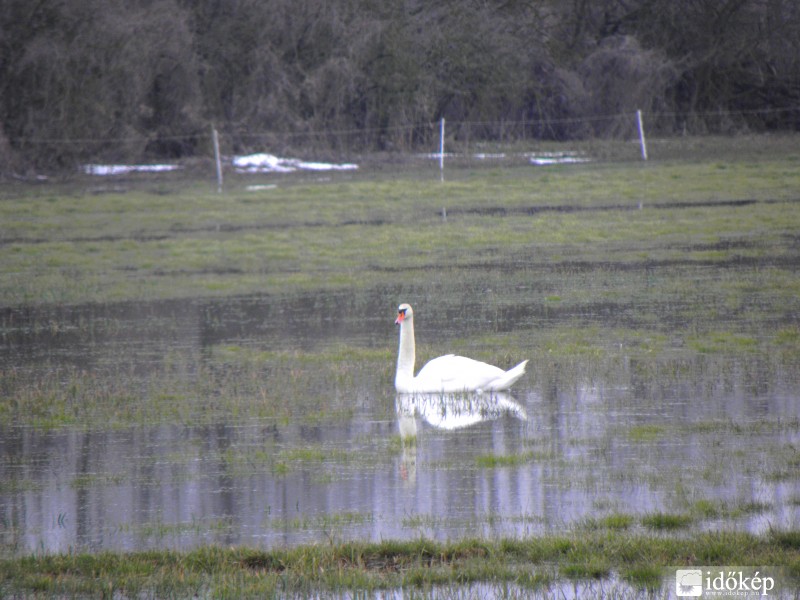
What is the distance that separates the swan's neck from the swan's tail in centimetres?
75

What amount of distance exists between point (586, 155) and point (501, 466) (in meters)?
24.1

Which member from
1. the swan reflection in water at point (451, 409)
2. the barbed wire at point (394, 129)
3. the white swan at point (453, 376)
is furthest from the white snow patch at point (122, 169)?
the swan reflection in water at point (451, 409)

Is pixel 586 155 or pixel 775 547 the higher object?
pixel 586 155

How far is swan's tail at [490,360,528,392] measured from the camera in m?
9.93

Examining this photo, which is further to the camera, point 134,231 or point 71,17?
point 71,17

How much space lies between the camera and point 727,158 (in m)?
29.3

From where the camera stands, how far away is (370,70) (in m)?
35.2

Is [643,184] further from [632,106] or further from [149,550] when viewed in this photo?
[149,550]

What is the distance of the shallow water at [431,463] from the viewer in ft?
22.5

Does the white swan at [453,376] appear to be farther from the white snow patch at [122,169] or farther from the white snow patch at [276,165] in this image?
the white snow patch at [122,169]

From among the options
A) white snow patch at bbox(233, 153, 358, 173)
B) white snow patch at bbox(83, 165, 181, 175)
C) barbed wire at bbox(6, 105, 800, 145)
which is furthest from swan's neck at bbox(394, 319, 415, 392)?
barbed wire at bbox(6, 105, 800, 145)

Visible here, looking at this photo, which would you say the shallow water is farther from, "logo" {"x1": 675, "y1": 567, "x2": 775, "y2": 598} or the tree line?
the tree line

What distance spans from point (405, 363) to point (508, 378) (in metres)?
0.98

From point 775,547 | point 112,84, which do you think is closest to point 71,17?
point 112,84
